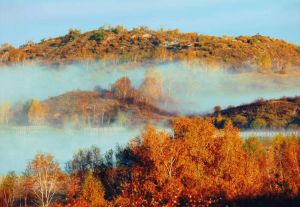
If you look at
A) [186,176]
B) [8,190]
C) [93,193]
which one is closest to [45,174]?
[8,190]

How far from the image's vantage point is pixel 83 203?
90688 mm

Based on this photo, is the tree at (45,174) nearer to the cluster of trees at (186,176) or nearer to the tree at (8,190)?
the cluster of trees at (186,176)

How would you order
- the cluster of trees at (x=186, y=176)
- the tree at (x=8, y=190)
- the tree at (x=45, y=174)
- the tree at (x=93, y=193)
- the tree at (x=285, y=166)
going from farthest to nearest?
the tree at (x=8, y=190)
the tree at (x=45, y=174)
the tree at (x=93, y=193)
the tree at (x=285, y=166)
the cluster of trees at (x=186, y=176)

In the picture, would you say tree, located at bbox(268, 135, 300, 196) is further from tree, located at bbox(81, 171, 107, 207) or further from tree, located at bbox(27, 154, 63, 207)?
tree, located at bbox(27, 154, 63, 207)

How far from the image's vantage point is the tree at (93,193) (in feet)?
309

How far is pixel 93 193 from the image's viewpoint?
97.4m

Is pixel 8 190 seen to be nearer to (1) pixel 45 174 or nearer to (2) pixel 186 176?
(1) pixel 45 174

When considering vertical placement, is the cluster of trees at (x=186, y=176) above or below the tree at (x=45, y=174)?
above

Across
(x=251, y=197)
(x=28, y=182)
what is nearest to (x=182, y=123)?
(x=251, y=197)

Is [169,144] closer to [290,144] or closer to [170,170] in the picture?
[170,170]

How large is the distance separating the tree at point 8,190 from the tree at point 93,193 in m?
21.8

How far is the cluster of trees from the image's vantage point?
78.0 metres

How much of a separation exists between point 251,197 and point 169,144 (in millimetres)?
14452

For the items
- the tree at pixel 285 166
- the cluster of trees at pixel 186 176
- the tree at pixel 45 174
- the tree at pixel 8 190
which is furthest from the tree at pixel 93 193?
the tree at pixel 285 166
